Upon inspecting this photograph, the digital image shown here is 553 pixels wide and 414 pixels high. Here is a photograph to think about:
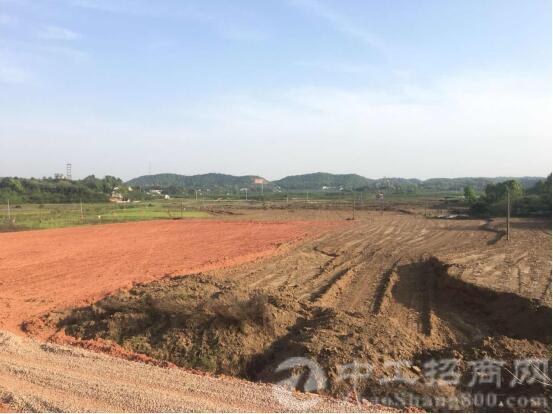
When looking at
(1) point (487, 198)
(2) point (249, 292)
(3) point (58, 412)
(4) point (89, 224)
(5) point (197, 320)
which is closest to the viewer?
(3) point (58, 412)

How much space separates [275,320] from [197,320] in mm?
1437

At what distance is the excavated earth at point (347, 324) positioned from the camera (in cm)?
612

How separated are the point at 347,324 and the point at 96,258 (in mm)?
14228

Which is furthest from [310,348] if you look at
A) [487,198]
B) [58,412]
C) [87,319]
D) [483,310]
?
[487,198]

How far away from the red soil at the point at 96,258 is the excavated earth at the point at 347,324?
4.23 feet

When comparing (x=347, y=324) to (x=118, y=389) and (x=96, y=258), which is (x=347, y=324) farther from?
(x=96, y=258)

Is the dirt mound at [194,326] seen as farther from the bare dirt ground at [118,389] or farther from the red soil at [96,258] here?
the red soil at [96,258]

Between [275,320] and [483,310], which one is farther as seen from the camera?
[483,310]

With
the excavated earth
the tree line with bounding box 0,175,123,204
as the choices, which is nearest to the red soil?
the excavated earth

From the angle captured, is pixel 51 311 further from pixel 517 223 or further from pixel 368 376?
pixel 517 223

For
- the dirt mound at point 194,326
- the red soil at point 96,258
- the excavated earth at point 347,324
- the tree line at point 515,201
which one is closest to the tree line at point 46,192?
the red soil at point 96,258

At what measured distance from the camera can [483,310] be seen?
10.4 metres

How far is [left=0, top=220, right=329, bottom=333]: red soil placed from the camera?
11844 mm

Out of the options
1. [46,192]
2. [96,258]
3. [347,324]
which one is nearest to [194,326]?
[347,324]
